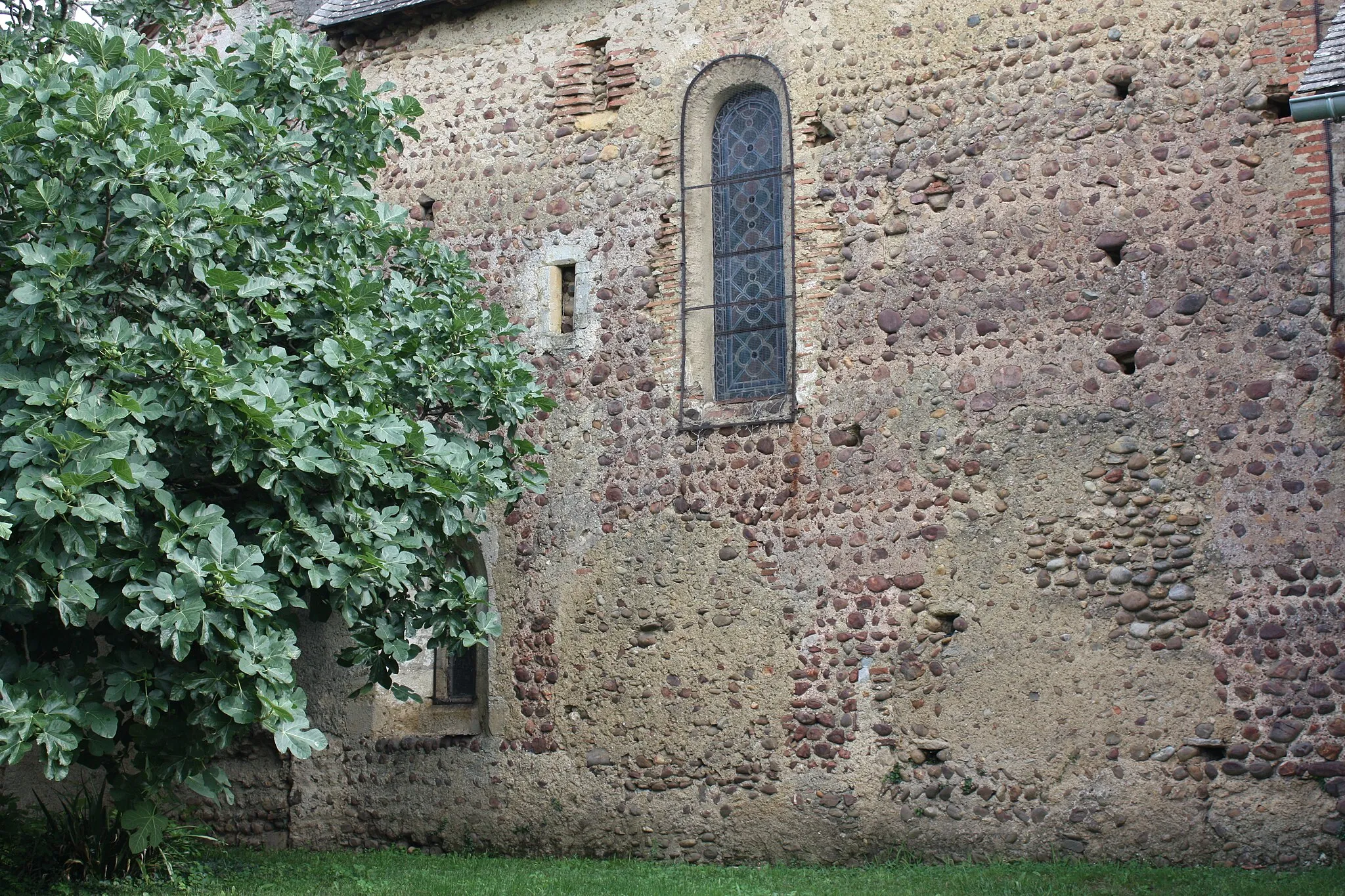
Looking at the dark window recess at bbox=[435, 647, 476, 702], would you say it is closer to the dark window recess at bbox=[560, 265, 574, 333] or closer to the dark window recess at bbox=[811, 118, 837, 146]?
the dark window recess at bbox=[560, 265, 574, 333]

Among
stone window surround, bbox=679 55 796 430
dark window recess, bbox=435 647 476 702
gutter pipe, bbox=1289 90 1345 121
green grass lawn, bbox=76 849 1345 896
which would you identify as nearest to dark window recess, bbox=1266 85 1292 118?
gutter pipe, bbox=1289 90 1345 121

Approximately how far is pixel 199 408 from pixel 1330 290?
6.65 m

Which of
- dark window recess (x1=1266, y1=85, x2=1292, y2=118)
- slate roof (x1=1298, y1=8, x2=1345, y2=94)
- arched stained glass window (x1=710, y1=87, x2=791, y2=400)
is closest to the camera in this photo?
slate roof (x1=1298, y1=8, x2=1345, y2=94)

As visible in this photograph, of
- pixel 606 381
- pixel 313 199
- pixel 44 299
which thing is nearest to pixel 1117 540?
pixel 606 381

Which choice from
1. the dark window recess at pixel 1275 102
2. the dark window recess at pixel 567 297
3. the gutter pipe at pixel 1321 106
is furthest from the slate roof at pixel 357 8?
the gutter pipe at pixel 1321 106

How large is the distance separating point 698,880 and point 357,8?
812 cm

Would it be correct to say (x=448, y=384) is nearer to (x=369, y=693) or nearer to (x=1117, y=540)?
(x=369, y=693)

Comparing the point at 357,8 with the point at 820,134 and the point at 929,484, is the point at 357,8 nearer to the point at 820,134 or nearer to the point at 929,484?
the point at 820,134

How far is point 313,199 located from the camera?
28.5 ft

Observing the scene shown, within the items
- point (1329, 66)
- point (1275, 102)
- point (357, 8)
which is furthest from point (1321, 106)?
point (357, 8)

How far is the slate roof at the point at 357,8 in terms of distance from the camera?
1218 centimetres

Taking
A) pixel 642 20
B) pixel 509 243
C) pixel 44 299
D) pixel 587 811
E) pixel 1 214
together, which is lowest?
pixel 587 811

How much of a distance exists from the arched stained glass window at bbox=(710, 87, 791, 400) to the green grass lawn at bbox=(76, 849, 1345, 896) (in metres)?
3.60

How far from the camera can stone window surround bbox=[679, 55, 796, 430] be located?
34.7ft
